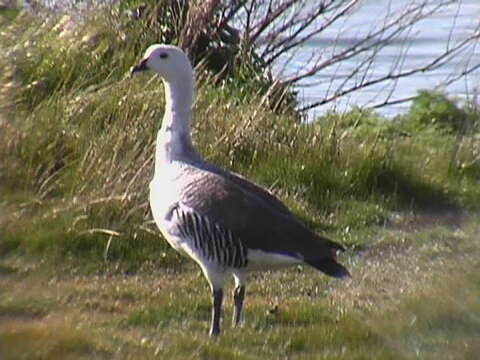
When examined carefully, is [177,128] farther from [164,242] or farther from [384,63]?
[384,63]

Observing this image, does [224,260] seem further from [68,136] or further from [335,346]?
[68,136]

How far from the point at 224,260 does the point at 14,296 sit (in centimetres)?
111

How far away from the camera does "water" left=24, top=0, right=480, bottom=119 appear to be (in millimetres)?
12797

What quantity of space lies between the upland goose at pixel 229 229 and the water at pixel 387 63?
15.0 feet

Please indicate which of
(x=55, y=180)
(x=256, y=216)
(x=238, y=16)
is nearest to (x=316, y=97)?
(x=238, y=16)

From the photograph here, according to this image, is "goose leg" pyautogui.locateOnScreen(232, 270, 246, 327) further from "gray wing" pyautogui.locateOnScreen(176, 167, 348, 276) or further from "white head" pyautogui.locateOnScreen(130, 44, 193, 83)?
"white head" pyautogui.locateOnScreen(130, 44, 193, 83)

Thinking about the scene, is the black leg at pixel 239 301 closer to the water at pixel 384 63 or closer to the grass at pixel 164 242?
the grass at pixel 164 242

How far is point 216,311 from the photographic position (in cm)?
785

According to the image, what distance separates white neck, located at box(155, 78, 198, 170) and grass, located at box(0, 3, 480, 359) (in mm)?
789

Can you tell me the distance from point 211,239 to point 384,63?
634cm

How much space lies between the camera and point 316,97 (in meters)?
13.2

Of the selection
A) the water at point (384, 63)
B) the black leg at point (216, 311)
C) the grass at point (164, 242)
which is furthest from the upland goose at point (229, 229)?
the water at point (384, 63)

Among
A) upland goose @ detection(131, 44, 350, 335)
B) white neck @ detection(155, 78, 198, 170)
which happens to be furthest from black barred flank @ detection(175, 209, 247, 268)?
white neck @ detection(155, 78, 198, 170)

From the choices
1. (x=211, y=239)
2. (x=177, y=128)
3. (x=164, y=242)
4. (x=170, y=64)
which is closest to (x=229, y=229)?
(x=211, y=239)
